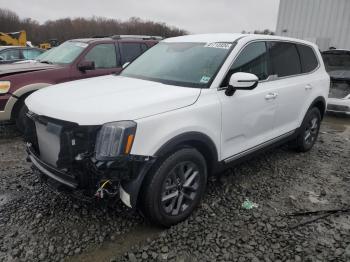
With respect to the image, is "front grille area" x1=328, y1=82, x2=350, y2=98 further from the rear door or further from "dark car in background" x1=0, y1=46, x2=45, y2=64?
"dark car in background" x1=0, y1=46, x2=45, y2=64

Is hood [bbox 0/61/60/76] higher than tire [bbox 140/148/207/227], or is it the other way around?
hood [bbox 0/61/60/76]

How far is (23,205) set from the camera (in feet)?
10.5

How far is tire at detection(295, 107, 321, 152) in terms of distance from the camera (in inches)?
183

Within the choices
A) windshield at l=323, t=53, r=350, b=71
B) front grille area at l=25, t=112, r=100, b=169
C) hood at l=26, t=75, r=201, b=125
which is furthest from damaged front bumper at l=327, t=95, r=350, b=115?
front grille area at l=25, t=112, r=100, b=169

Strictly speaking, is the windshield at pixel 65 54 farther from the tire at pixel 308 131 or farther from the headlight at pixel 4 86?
the tire at pixel 308 131

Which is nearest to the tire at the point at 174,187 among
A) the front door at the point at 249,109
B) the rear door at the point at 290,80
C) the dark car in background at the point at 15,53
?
the front door at the point at 249,109

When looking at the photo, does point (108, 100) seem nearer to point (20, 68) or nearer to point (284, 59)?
point (284, 59)

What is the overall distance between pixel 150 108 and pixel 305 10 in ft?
40.9

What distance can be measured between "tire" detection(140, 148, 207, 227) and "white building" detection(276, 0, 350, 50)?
11.6 metres

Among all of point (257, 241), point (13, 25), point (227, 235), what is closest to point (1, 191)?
point (227, 235)

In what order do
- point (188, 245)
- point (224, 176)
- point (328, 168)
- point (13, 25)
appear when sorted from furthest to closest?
point (13, 25) < point (328, 168) < point (224, 176) < point (188, 245)

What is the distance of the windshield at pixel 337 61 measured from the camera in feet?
24.9

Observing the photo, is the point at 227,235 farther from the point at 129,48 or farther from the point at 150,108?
the point at 129,48

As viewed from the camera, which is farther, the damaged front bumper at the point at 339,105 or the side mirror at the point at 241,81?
the damaged front bumper at the point at 339,105
